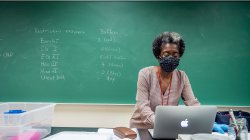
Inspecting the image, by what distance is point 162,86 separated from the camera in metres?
2.12

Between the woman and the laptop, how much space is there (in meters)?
0.48

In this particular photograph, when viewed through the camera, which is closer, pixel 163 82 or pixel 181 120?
pixel 181 120

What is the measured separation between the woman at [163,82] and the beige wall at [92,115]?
980 mm

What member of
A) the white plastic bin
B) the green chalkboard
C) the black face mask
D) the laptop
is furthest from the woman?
the green chalkboard

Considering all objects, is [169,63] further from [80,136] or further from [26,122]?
[26,122]

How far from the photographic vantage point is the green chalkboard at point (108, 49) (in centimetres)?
305

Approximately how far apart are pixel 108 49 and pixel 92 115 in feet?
2.56

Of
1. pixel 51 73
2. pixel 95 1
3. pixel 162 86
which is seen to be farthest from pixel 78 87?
pixel 162 86

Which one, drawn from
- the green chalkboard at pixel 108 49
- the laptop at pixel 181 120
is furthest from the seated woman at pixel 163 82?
the green chalkboard at pixel 108 49

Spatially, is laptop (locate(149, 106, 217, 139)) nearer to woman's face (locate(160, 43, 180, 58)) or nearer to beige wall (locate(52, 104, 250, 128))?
woman's face (locate(160, 43, 180, 58))

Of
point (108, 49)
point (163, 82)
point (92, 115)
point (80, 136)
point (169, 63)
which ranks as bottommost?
point (92, 115)

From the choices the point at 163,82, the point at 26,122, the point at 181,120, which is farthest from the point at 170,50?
the point at 26,122

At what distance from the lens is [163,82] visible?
7.02 feet

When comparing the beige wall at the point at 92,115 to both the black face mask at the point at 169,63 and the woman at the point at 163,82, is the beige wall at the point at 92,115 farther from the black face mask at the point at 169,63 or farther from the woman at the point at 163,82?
the black face mask at the point at 169,63
